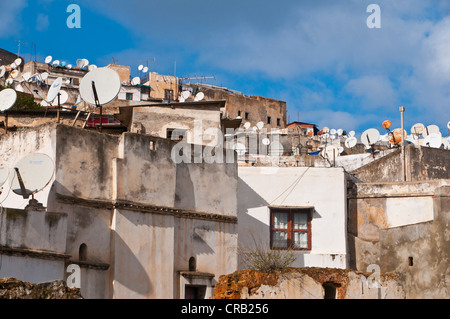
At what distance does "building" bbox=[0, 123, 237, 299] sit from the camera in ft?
71.2

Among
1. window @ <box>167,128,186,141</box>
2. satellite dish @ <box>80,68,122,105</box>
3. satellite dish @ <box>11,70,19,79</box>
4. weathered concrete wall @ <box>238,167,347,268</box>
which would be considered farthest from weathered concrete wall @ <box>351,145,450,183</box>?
satellite dish @ <box>11,70,19,79</box>

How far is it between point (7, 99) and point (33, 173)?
7572 mm

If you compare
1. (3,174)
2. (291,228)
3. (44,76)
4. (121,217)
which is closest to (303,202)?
(291,228)

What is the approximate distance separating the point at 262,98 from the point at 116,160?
48630 millimetres

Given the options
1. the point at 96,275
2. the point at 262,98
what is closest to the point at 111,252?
the point at 96,275

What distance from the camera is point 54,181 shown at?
2298 cm

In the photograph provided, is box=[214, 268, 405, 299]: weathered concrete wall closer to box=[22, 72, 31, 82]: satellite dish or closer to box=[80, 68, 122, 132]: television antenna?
box=[80, 68, 122, 132]: television antenna

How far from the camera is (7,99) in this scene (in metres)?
28.7

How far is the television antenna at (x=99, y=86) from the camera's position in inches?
992

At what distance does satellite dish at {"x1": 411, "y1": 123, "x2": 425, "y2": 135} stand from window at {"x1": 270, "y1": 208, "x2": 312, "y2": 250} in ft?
60.4

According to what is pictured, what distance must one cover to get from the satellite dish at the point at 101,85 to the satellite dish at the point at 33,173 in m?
3.74

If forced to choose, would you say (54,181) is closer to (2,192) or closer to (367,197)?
(2,192)

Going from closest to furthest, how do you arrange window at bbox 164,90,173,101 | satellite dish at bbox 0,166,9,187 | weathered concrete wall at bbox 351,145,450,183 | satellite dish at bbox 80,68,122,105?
satellite dish at bbox 0,166,9,187, satellite dish at bbox 80,68,122,105, weathered concrete wall at bbox 351,145,450,183, window at bbox 164,90,173,101

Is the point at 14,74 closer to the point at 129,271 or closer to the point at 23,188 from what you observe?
the point at 129,271
